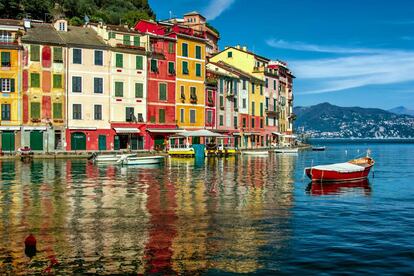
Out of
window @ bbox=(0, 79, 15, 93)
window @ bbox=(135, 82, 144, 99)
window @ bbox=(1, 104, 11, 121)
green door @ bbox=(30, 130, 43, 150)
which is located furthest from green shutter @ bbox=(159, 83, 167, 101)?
window @ bbox=(1, 104, 11, 121)

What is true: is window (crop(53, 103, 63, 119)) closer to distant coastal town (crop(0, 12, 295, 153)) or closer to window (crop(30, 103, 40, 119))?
distant coastal town (crop(0, 12, 295, 153))

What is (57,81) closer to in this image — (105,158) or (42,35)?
(42,35)

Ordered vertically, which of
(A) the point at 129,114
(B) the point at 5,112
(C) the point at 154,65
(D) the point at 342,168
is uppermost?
(C) the point at 154,65

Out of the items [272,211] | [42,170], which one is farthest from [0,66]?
[272,211]

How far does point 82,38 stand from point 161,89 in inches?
508

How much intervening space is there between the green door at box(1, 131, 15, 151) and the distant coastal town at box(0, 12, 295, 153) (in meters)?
0.11

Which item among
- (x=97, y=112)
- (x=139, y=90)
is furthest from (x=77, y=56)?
(x=139, y=90)

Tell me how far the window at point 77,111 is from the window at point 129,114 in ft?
21.2

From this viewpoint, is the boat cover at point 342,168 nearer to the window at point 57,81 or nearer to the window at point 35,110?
the window at point 57,81

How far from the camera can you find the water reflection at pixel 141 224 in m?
14.1

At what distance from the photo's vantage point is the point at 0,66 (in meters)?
58.8

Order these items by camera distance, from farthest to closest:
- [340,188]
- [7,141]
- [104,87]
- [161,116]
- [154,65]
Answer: [161,116]
[154,65]
[104,87]
[7,141]
[340,188]

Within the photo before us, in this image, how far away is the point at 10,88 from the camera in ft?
194

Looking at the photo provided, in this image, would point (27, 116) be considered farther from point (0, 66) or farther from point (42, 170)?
point (42, 170)
